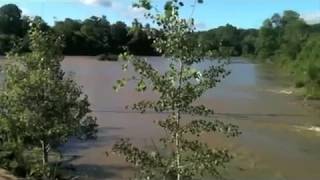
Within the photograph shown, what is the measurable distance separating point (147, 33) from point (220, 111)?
114 feet

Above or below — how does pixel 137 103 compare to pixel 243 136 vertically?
above

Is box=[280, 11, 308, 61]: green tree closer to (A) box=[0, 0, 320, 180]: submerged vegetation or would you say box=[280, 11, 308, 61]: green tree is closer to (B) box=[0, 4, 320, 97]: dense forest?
(B) box=[0, 4, 320, 97]: dense forest

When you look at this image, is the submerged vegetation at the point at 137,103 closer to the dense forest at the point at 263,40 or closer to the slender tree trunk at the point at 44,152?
the slender tree trunk at the point at 44,152

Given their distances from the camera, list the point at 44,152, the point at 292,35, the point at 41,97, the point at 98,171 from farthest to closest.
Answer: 1. the point at 292,35
2. the point at 98,171
3. the point at 44,152
4. the point at 41,97

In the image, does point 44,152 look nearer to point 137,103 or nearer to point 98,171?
point 137,103

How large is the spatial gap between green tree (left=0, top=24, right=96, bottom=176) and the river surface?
1.72 meters

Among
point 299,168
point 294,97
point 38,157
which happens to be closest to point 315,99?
point 294,97

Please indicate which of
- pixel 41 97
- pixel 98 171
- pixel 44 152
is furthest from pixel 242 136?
pixel 41 97

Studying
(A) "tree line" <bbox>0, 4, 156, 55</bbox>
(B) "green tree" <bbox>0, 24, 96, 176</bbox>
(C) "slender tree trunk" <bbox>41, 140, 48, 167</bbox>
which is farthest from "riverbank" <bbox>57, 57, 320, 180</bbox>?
(A) "tree line" <bbox>0, 4, 156, 55</bbox>

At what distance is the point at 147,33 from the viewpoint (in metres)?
8.50

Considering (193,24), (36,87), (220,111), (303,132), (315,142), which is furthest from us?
(220,111)

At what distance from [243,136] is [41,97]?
2061cm

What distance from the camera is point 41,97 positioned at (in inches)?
510

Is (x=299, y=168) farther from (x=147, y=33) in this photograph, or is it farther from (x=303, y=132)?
(x=147, y=33)
